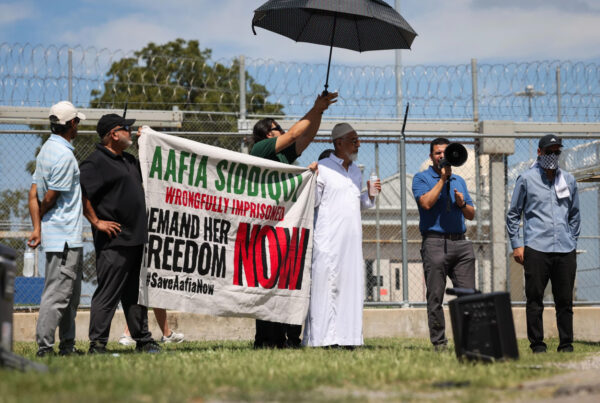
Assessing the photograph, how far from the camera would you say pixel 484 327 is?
605cm

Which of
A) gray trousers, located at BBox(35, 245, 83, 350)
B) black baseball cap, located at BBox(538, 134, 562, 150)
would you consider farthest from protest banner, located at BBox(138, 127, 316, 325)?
black baseball cap, located at BBox(538, 134, 562, 150)

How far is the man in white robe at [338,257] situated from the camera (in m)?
7.60

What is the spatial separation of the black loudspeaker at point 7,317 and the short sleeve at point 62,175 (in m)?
1.74

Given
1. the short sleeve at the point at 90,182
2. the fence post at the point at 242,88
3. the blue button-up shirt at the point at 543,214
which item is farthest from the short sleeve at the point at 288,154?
the fence post at the point at 242,88

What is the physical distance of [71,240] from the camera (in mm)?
6828

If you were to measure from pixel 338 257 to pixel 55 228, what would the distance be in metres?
2.50

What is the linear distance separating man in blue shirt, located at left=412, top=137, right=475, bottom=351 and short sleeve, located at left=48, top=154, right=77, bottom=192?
3.16 m

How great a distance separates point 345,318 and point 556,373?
7.75 ft

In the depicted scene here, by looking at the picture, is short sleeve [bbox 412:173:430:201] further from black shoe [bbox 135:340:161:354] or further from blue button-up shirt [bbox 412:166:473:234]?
black shoe [bbox 135:340:161:354]

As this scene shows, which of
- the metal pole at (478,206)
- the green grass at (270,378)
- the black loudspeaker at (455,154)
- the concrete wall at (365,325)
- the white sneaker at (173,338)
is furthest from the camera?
the metal pole at (478,206)

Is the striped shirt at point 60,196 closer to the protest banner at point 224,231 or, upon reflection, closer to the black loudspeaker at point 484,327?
the protest banner at point 224,231

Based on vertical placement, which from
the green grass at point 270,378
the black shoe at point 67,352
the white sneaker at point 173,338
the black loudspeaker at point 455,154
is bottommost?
the white sneaker at point 173,338

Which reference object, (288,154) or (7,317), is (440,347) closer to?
(288,154)

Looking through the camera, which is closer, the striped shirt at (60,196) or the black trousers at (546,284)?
the striped shirt at (60,196)
